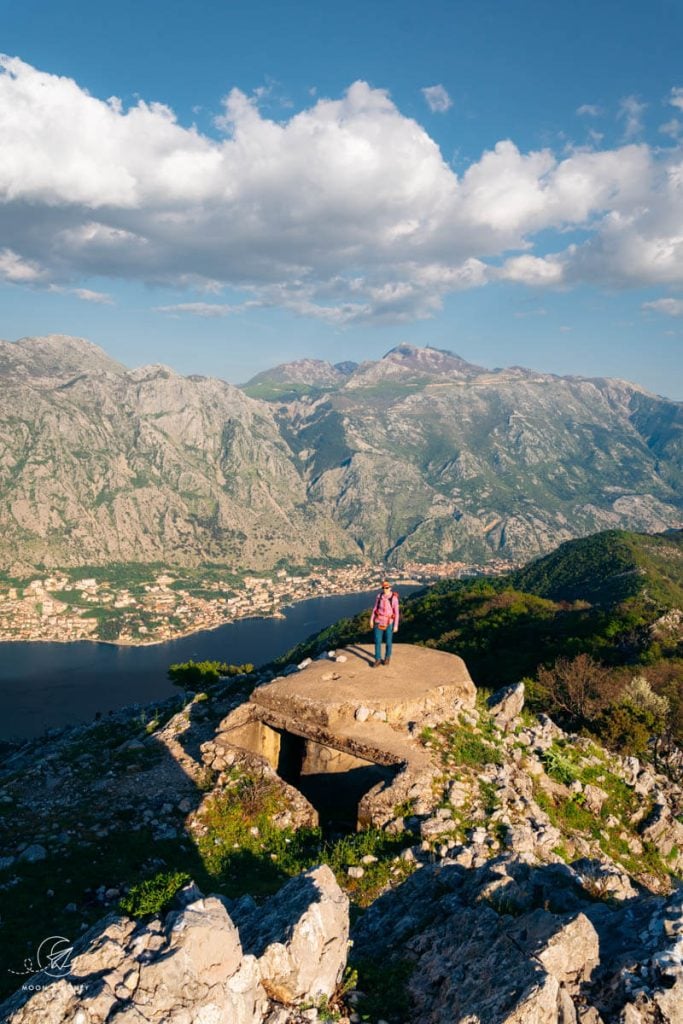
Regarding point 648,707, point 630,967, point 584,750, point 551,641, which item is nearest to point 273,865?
point 630,967

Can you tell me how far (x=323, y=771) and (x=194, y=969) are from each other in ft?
38.5

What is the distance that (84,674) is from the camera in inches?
6196

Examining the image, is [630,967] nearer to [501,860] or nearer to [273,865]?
[501,860]

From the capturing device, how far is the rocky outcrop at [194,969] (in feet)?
20.6

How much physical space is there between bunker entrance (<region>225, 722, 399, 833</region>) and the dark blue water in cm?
9841

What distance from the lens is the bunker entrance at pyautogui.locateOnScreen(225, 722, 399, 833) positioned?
663 inches

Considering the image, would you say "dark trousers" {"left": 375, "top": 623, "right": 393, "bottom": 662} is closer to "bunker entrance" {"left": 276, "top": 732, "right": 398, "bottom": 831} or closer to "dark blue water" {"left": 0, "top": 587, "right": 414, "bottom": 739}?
"bunker entrance" {"left": 276, "top": 732, "right": 398, "bottom": 831}

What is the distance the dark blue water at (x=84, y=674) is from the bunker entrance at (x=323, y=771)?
323 ft

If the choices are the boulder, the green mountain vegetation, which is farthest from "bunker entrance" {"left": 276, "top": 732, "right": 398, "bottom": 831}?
the green mountain vegetation

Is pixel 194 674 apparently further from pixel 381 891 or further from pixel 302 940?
pixel 302 940

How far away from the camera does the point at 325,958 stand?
8117 millimetres

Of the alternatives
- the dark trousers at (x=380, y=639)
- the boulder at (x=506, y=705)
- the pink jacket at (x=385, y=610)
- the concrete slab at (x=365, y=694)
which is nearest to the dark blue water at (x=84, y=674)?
the concrete slab at (x=365, y=694)

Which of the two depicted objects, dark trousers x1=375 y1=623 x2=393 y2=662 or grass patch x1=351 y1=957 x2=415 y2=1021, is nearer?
grass patch x1=351 y1=957 x2=415 y2=1021

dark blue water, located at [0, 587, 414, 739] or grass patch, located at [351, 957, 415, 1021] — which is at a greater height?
grass patch, located at [351, 957, 415, 1021]
